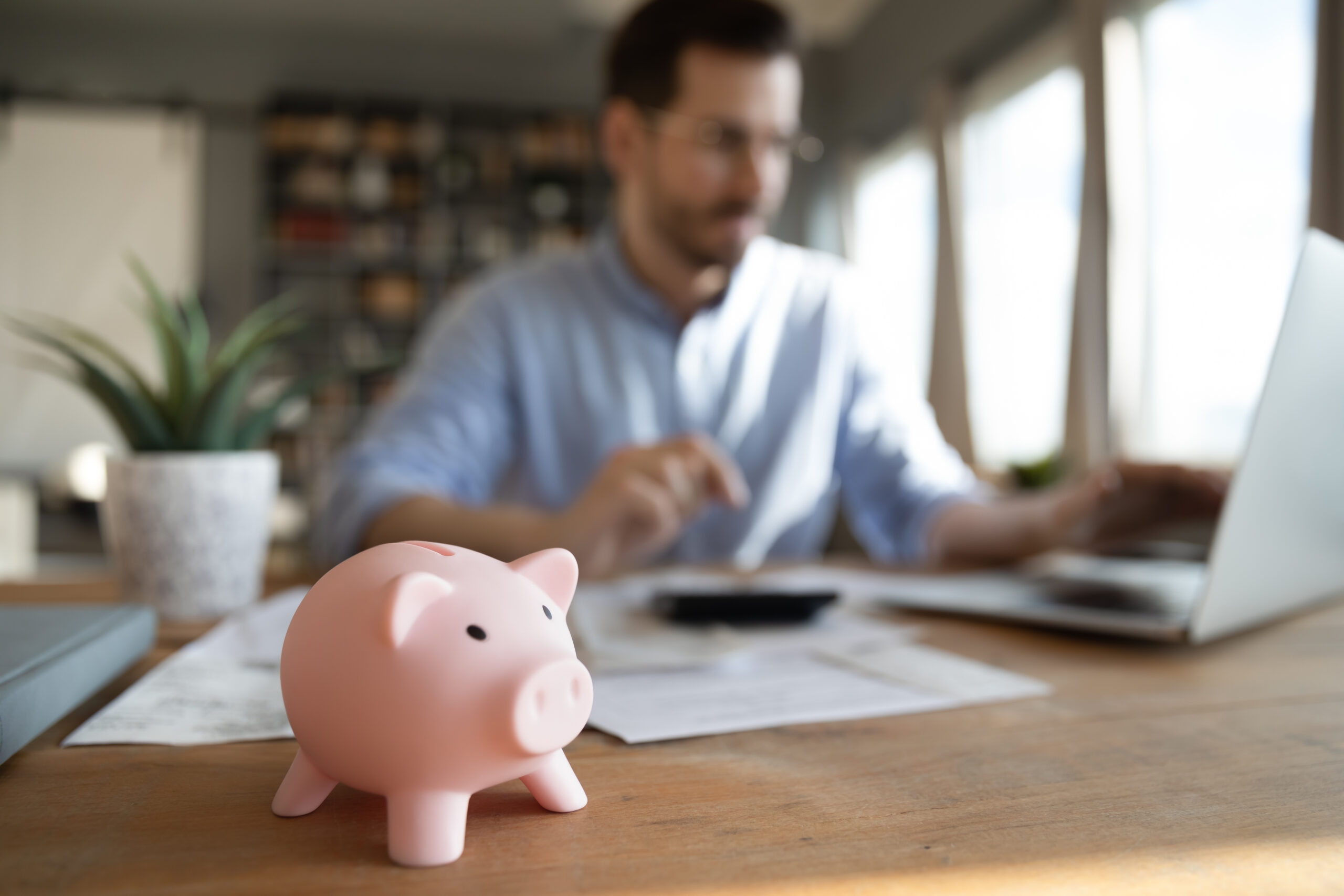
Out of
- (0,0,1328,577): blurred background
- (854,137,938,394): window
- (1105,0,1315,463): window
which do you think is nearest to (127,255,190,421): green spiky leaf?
(1105,0,1315,463): window

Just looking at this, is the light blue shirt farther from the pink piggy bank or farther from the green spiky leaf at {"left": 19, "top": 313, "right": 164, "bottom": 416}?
the pink piggy bank

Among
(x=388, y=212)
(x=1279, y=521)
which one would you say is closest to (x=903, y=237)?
(x=388, y=212)

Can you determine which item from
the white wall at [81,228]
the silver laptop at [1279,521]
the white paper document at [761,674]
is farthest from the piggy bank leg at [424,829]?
the white wall at [81,228]

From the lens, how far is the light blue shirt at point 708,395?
1.41 meters

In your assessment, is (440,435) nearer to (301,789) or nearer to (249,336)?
(249,336)

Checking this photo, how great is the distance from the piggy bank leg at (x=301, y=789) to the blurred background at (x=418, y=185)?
291 centimetres

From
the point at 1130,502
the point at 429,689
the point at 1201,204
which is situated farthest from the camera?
the point at 1201,204

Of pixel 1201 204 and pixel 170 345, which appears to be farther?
pixel 1201 204

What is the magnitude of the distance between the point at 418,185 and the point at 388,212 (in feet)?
0.73

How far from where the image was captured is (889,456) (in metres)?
1.43

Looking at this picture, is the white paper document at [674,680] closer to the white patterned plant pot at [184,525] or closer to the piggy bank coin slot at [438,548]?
the white patterned plant pot at [184,525]

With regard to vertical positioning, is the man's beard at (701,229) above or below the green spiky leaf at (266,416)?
above

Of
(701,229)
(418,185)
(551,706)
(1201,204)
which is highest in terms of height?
(418,185)

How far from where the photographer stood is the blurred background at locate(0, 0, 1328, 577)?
11.3 ft
